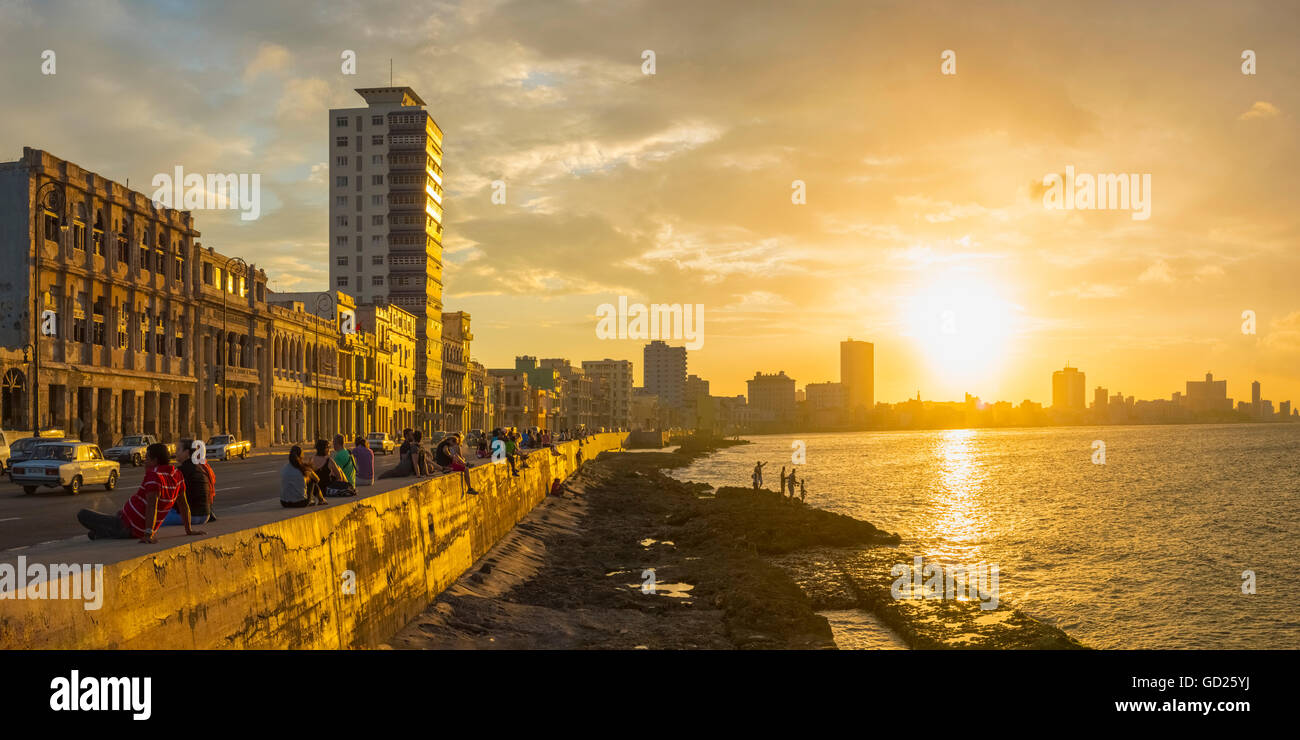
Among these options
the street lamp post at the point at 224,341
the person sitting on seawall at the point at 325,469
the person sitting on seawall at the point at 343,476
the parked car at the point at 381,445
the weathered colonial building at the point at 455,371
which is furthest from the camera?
→ the weathered colonial building at the point at 455,371

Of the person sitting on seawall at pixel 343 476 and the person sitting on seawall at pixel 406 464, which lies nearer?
the person sitting on seawall at pixel 343 476

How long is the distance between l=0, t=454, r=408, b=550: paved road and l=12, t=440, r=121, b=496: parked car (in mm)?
351

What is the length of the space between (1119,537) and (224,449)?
47.0 meters

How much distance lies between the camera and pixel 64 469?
2766 cm

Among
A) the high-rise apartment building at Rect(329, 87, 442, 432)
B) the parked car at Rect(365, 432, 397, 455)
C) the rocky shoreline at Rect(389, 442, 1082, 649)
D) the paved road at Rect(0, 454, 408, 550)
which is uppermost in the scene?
the high-rise apartment building at Rect(329, 87, 442, 432)

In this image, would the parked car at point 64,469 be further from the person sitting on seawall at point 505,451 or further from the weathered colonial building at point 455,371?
the weathered colonial building at point 455,371

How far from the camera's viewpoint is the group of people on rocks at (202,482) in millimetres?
9922

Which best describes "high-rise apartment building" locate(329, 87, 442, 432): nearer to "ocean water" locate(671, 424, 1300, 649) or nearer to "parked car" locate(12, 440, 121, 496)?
"ocean water" locate(671, 424, 1300, 649)

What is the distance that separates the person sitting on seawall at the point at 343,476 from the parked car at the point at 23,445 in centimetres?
1363

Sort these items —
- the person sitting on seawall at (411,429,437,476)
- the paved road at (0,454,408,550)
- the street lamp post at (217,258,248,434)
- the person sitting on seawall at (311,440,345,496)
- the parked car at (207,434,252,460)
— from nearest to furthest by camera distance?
the paved road at (0,454,408,550), the person sitting on seawall at (311,440,345,496), the person sitting on seawall at (411,429,437,476), the parked car at (207,434,252,460), the street lamp post at (217,258,248,434)

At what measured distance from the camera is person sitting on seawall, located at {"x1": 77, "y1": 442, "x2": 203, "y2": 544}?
9.76m
